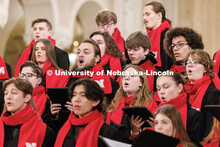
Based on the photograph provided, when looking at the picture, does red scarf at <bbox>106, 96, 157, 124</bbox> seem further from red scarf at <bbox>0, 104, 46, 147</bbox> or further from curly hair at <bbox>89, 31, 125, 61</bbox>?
curly hair at <bbox>89, 31, 125, 61</bbox>

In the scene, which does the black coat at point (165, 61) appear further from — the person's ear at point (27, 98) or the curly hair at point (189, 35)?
the person's ear at point (27, 98)

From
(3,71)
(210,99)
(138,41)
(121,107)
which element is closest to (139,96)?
(121,107)

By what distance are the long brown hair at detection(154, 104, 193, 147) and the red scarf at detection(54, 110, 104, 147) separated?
19.8 inches

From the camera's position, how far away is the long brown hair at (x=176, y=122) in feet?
12.2

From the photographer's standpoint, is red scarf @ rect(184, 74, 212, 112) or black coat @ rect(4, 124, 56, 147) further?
red scarf @ rect(184, 74, 212, 112)

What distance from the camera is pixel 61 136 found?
159 inches

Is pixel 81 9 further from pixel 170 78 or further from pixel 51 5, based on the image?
pixel 170 78

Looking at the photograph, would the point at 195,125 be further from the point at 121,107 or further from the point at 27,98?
the point at 27,98

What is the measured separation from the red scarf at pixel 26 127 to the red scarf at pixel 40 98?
707 mm

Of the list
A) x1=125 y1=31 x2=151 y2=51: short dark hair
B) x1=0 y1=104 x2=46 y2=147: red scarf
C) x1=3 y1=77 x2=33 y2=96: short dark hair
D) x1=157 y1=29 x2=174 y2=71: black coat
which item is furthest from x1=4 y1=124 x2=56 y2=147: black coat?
x1=157 y1=29 x2=174 y2=71: black coat

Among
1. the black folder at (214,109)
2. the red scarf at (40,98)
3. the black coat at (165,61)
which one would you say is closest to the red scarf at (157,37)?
the black coat at (165,61)

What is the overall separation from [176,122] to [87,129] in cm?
69

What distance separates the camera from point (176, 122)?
377cm

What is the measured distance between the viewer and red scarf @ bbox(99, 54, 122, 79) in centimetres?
559
